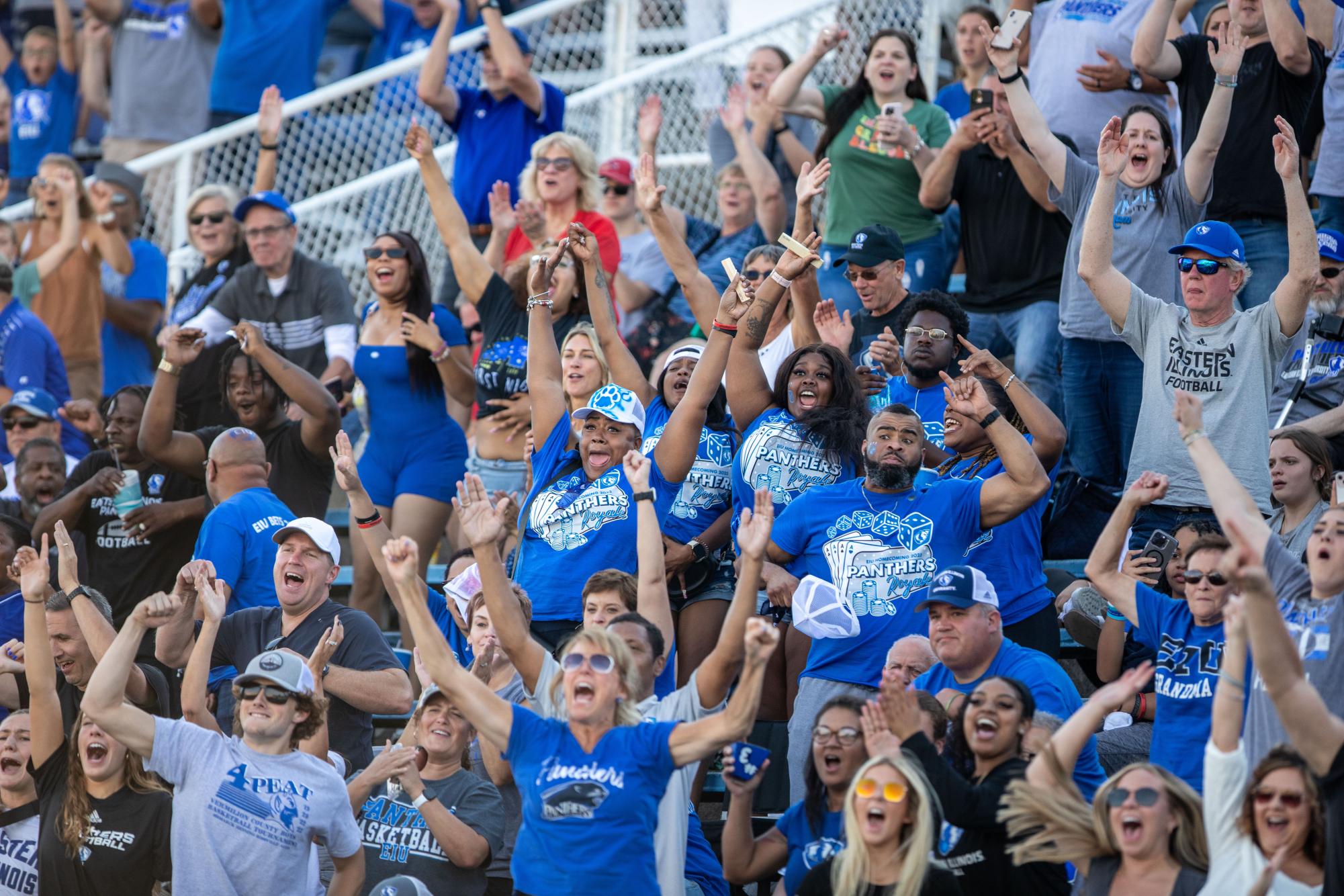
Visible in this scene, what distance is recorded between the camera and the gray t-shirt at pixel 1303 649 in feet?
17.6

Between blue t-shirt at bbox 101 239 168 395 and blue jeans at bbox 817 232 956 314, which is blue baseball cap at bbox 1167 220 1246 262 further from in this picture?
blue t-shirt at bbox 101 239 168 395

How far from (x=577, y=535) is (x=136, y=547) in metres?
2.69

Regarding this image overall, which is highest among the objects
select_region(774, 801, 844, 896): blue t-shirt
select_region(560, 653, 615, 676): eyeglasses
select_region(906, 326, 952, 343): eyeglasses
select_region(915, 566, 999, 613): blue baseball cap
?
select_region(906, 326, 952, 343): eyeglasses

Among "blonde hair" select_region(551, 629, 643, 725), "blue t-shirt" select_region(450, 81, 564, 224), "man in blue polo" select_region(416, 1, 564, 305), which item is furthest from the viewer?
"blue t-shirt" select_region(450, 81, 564, 224)

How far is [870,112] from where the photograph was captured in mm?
9742

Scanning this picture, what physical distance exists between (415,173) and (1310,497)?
7.39 meters

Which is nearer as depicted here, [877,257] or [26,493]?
[877,257]

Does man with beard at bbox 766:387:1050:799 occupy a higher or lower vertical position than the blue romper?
higher

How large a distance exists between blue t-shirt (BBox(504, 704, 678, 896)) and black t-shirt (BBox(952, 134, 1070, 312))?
4.14 metres

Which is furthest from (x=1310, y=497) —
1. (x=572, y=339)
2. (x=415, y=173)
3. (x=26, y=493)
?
(x=415, y=173)

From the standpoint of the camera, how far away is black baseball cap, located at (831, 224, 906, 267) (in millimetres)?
8031

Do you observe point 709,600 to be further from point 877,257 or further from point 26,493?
point 26,493

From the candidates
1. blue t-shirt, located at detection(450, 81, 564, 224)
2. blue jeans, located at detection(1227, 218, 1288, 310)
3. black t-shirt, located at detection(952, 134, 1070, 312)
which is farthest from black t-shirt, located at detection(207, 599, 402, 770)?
blue jeans, located at detection(1227, 218, 1288, 310)

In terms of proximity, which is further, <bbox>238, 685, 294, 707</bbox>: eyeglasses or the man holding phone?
the man holding phone
